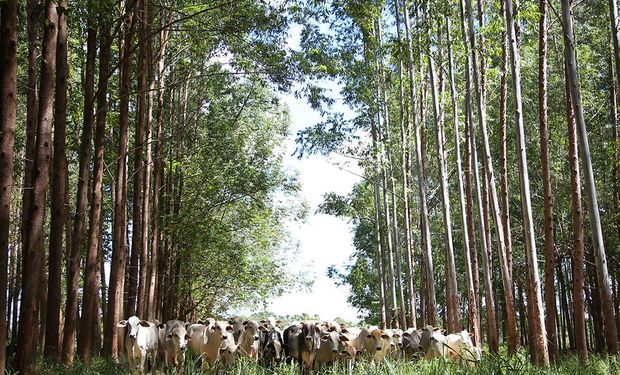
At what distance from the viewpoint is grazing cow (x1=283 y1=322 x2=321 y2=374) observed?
12.6 metres

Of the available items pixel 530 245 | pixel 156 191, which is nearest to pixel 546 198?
pixel 530 245

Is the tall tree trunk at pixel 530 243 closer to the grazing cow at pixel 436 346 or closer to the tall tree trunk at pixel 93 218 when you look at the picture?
the grazing cow at pixel 436 346

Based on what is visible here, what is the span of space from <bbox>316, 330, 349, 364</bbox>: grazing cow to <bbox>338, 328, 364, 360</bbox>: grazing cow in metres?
0.08

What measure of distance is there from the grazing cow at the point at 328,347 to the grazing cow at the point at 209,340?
1868 millimetres

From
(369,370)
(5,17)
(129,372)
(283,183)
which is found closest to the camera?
(5,17)

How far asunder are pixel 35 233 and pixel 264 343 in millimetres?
5801

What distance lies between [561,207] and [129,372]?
18.8 meters

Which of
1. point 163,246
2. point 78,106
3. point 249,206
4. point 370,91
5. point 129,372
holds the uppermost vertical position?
point 370,91

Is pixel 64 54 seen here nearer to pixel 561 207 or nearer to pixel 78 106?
pixel 78 106

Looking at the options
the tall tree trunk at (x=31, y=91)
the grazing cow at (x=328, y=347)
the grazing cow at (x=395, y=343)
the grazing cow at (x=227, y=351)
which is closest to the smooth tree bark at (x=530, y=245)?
the grazing cow at (x=395, y=343)

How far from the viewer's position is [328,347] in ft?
41.3

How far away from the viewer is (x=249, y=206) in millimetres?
26250

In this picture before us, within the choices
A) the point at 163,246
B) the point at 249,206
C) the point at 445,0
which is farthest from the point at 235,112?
the point at 445,0

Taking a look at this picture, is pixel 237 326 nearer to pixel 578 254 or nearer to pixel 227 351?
pixel 227 351
